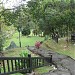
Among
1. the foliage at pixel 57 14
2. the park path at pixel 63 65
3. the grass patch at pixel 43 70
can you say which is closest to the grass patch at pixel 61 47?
the foliage at pixel 57 14

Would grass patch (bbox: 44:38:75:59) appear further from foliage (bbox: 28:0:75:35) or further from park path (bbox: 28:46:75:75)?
park path (bbox: 28:46:75:75)

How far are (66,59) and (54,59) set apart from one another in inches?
26.7

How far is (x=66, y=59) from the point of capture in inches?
383

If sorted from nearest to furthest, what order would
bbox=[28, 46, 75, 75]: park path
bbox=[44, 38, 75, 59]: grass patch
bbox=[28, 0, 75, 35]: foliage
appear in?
bbox=[28, 46, 75, 75]: park path < bbox=[44, 38, 75, 59]: grass patch < bbox=[28, 0, 75, 35]: foliage

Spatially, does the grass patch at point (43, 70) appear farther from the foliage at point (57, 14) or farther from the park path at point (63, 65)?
the foliage at point (57, 14)

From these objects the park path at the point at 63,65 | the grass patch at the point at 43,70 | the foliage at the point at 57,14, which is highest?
the foliage at the point at 57,14

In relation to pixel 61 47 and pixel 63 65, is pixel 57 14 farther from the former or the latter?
pixel 63 65

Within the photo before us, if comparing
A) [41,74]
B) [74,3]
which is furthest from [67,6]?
[41,74]

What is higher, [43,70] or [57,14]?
[57,14]

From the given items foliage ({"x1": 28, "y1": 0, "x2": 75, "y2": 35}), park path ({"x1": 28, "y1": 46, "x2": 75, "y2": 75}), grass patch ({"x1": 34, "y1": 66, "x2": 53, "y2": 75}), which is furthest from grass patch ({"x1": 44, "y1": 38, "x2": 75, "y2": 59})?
grass patch ({"x1": 34, "y1": 66, "x2": 53, "y2": 75})

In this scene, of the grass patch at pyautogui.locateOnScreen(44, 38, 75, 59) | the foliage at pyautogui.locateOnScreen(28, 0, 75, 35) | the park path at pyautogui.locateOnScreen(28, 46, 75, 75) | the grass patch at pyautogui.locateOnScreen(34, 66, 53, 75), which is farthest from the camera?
the foliage at pyautogui.locateOnScreen(28, 0, 75, 35)

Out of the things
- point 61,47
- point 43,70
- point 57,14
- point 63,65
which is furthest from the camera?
point 61,47

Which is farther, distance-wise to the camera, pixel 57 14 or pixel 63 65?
pixel 57 14

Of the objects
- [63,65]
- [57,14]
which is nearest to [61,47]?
[57,14]
